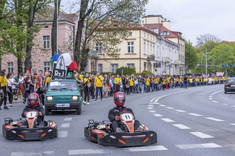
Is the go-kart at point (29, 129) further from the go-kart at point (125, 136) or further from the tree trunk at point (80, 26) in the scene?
the tree trunk at point (80, 26)

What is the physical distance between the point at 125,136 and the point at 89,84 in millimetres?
18483

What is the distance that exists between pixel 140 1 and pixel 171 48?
67179 mm

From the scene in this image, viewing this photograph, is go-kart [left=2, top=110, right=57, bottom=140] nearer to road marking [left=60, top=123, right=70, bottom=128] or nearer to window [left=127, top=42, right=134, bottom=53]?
road marking [left=60, top=123, right=70, bottom=128]

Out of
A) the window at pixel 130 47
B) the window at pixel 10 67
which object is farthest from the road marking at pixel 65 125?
the window at pixel 130 47

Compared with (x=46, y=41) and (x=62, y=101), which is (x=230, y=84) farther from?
(x=46, y=41)

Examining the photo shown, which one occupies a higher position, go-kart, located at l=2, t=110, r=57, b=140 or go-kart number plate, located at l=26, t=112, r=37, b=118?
go-kart number plate, located at l=26, t=112, r=37, b=118

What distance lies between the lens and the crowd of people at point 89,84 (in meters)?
20.7

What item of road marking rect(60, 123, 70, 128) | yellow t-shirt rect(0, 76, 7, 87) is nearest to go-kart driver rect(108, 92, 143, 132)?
road marking rect(60, 123, 70, 128)

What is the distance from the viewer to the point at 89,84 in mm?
26516

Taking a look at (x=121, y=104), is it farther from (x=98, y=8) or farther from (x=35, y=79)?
(x=98, y=8)

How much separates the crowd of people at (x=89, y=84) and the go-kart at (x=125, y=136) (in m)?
11.0

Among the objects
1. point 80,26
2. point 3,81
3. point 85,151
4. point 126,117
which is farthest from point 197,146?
point 80,26

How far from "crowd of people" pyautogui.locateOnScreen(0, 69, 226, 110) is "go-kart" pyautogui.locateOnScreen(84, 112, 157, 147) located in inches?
435

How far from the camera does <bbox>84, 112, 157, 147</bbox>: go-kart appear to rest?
812 centimetres
